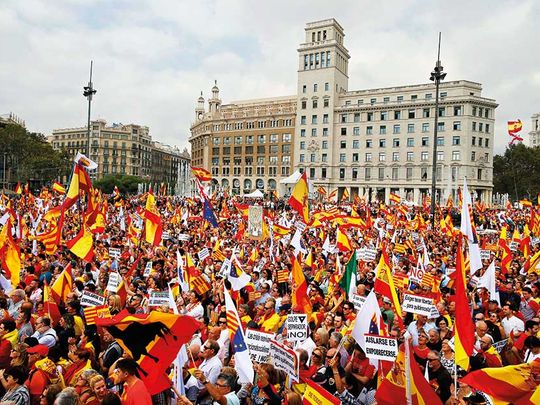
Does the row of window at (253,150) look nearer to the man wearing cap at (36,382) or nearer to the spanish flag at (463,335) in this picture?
the spanish flag at (463,335)

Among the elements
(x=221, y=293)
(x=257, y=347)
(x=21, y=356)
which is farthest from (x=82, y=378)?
(x=221, y=293)

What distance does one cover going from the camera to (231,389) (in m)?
5.14

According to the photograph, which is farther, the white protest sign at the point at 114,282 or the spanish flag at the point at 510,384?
the white protest sign at the point at 114,282

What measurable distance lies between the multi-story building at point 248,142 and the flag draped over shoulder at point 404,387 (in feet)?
278

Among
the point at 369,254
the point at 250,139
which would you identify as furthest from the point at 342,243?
the point at 250,139

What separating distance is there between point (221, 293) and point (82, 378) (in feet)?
17.7

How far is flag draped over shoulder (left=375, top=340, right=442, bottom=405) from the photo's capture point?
15.5ft

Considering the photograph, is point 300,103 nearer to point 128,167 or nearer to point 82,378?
point 128,167

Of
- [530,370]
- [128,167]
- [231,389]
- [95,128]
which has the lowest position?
[231,389]

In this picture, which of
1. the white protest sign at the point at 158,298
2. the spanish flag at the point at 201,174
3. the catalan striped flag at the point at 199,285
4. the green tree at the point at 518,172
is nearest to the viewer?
the white protest sign at the point at 158,298

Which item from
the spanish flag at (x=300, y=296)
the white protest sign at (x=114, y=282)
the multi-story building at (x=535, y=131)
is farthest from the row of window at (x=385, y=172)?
the multi-story building at (x=535, y=131)

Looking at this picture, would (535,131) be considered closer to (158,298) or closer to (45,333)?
(158,298)

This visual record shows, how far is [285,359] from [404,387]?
128cm

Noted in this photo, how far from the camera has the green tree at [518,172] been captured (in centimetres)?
7356
